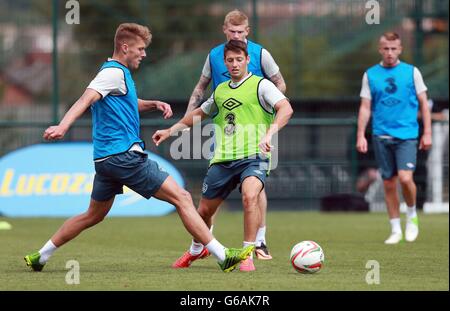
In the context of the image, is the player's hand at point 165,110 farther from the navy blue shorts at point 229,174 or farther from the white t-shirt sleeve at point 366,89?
the white t-shirt sleeve at point 366,89

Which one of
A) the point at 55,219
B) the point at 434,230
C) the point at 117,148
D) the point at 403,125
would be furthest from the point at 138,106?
the point at 55,219

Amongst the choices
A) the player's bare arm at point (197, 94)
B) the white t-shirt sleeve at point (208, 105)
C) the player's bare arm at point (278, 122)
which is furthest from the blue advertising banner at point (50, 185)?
the player's bare arm at point (278, 122)

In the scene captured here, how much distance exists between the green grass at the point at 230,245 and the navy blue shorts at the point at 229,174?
0.68m

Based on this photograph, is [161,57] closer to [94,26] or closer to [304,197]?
[94,26]

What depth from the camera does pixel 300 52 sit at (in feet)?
70.3

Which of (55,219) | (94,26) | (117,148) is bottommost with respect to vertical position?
(55,219)

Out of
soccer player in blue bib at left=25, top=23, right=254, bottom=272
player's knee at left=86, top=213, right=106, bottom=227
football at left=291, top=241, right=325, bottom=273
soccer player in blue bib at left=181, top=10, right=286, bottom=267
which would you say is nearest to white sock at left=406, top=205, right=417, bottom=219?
soccer player in blue bib at left=181, top=10, right=286, bottom=267

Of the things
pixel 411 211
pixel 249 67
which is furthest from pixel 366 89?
pixel 249 67

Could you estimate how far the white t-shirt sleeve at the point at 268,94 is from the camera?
10258 millimetres

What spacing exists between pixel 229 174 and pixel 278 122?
0.81 meters

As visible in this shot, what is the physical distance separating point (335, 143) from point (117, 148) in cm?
1001

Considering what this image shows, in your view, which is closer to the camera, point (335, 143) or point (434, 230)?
point (434, 230)

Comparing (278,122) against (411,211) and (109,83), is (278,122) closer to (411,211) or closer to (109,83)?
(109,83)

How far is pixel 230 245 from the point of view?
43.2 feet
